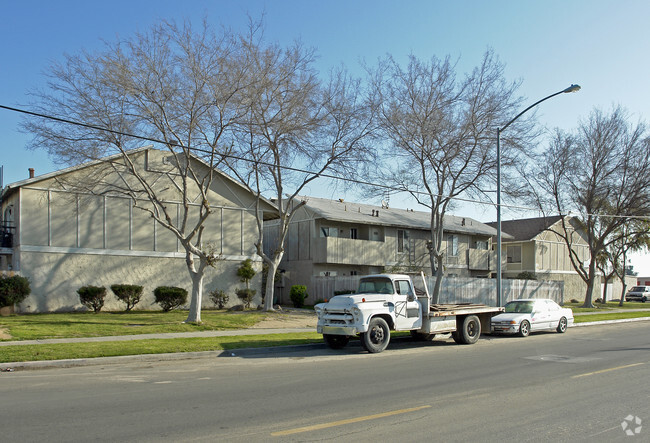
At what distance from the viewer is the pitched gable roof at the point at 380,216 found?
127 ft

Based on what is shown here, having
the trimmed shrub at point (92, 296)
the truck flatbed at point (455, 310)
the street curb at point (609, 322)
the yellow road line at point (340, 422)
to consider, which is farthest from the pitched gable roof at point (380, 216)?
the yellow road line at point (340, 422)

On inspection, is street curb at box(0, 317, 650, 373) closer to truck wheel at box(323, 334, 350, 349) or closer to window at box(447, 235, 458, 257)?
truck wheel at box(323, 334, 350, 349)

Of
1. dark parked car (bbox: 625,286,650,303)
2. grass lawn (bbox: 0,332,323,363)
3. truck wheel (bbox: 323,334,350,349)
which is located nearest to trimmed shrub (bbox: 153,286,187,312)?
grass lawn (bbox: 0,332,323,363)

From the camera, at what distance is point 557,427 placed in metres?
7.32

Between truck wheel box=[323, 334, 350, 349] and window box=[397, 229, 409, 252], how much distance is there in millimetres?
26024

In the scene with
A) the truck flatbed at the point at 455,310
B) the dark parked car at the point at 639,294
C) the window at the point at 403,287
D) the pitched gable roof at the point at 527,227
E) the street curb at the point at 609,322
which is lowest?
the dark parked car at the point at 639,294

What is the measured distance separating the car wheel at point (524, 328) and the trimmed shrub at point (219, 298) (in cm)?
1621

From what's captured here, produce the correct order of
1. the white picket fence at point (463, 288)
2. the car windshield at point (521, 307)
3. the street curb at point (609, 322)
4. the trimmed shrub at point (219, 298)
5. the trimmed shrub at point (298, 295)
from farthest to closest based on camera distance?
the trimmed shrub at point (298, 295) → the white picket fence at point (463, 288) → the trimmed shrub at point (219, 298) → the street curb at point (609, 322) → the car windshield at point (521, 307)

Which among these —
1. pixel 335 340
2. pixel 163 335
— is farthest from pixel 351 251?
pixel 335 340

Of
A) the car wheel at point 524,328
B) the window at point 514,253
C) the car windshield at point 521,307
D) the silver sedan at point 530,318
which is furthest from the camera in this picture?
the window at point 514,253

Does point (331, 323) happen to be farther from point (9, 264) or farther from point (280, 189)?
point (9, 264)

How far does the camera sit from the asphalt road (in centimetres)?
701

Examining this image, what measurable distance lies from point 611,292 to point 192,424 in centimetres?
6180

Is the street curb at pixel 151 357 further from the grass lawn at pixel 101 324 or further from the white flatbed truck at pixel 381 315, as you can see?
the grass lawn at pixel 101 324
